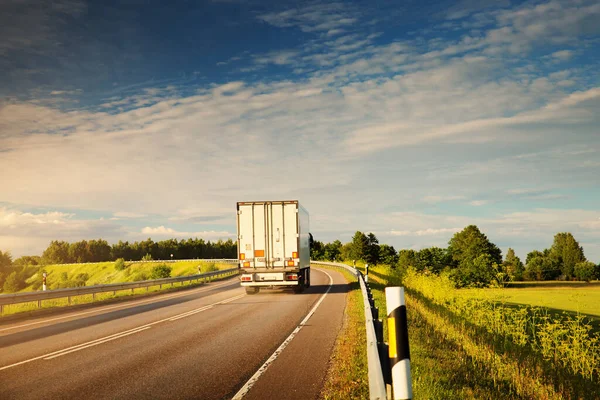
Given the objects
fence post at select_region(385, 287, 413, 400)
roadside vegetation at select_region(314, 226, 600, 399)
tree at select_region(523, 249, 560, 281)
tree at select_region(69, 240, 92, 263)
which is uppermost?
tree at select_region(69, 240, 92, 263)

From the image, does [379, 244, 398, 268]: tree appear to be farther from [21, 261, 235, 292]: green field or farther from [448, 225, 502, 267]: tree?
[21, 261, 235, 292]: green field

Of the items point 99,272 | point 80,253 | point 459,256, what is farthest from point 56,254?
point 459,256

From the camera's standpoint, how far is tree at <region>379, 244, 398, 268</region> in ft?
498

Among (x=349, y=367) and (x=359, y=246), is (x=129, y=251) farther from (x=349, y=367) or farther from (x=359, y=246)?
(x=349, y=367)

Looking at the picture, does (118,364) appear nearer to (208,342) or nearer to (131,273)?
(208,342)

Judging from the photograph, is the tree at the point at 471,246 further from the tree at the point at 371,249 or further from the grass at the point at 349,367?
the grass at the point at 349,367

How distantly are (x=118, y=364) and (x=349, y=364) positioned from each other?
4065mm

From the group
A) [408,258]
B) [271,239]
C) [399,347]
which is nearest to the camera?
[399,347]

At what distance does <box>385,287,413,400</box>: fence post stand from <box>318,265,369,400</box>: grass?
9.07ft

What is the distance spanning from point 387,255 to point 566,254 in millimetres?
50766

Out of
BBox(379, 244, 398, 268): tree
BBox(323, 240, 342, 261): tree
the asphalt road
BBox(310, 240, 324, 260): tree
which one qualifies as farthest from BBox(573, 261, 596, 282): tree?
the asphalt road

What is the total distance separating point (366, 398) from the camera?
600 centimetres

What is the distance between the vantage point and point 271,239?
856 inches


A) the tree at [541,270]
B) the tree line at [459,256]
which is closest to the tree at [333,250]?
the tree line at [459,256]
